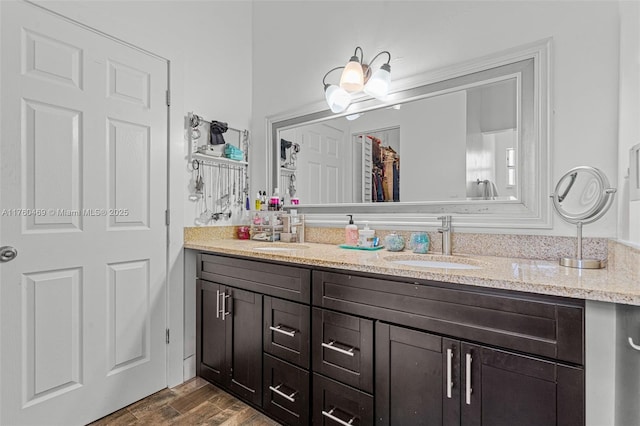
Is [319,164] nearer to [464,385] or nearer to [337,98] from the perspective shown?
[337,98]

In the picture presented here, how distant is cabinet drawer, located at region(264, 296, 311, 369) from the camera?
4.88ft

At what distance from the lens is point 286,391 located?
1.56 m

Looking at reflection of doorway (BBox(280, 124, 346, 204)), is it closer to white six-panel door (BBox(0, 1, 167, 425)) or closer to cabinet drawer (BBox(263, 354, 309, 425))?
white six-panel door (BBox(0, 1, 167, 425))

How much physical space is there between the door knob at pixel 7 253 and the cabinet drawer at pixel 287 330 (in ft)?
3.75

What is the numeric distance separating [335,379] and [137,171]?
157 cm

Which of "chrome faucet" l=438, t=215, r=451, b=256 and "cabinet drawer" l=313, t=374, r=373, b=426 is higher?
"chrome faucet" l=438, t=215, r=451, b=256

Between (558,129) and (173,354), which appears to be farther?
(173,354)

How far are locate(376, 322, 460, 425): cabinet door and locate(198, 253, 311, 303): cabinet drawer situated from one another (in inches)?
16.6

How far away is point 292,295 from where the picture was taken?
1533 mm

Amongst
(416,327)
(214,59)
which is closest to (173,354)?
(416,327)

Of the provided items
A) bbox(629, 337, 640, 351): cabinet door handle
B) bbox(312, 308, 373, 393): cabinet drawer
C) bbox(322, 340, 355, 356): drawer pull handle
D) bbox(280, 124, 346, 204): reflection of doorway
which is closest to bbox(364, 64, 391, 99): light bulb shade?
bbox(280, 124, 346, 204): reflection of doorway

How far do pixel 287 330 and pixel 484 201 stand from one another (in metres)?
1.19

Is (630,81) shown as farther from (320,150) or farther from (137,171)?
(137,171)

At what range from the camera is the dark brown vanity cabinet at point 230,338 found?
170cm
